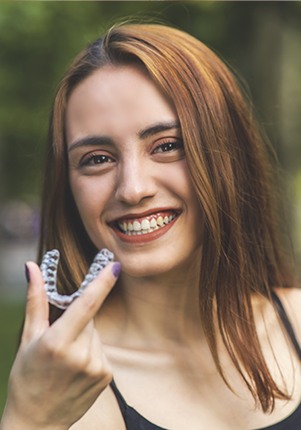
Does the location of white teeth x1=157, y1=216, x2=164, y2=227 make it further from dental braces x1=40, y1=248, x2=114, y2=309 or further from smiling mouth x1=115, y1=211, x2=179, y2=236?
dental braces x1=40, y1=248, x2=114, y2=309

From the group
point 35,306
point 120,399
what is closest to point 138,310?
point 120,399

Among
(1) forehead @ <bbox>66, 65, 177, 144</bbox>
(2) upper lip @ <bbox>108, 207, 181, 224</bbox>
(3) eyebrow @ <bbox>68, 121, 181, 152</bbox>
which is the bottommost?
(2) upper lip @ <bbox>108, 207, 181, 224</bbox>

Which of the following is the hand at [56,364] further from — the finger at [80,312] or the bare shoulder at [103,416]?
the bare shoulder at [103,416]

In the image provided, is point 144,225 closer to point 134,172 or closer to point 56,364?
point 134,172

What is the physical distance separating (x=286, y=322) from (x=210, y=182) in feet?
2.10

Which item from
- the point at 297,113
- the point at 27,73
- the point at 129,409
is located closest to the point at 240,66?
the point at 297,113

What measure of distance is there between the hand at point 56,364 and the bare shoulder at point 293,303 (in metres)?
1.10

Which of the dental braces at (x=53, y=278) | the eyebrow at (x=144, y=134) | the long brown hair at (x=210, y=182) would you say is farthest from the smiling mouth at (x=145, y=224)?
the dental braces at (x=53, y=278)

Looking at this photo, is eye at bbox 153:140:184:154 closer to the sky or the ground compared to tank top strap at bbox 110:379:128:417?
closer to the sky

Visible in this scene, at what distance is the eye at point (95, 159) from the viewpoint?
7.77ft

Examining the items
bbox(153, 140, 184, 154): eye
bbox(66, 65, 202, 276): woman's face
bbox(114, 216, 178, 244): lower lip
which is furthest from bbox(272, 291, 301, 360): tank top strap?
bbox(153, 140, 184, 154): eye

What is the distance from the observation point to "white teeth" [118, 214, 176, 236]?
234cm

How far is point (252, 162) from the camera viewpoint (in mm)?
2730

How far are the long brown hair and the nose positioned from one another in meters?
0.14
